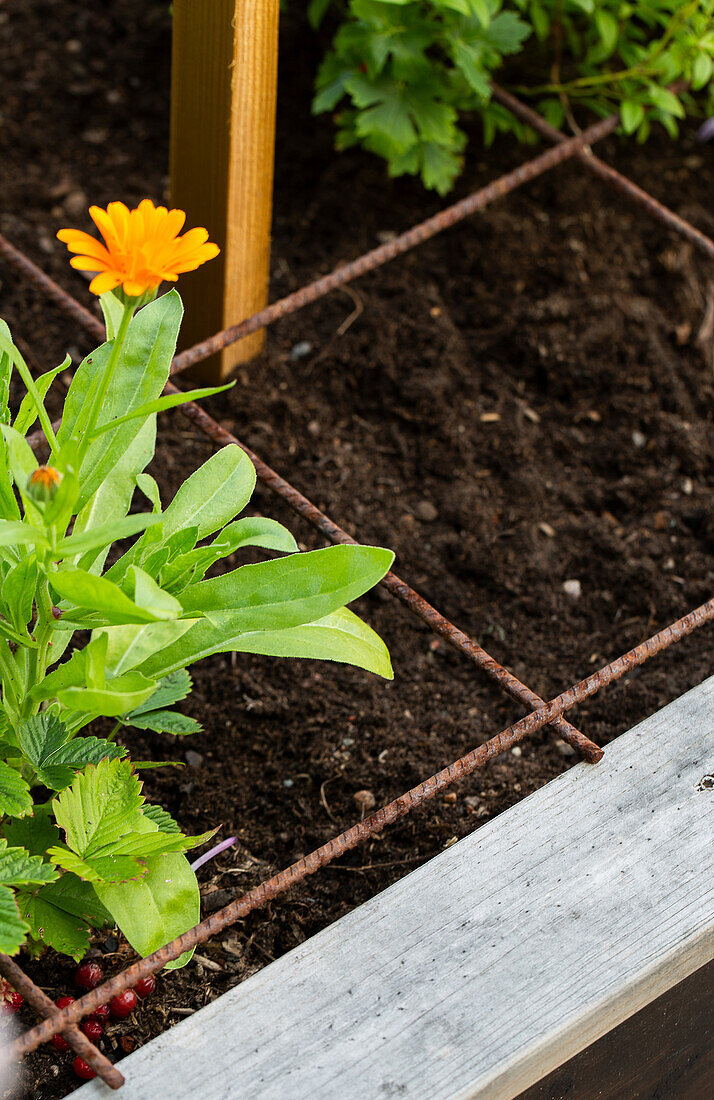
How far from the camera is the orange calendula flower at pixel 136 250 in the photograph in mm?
863

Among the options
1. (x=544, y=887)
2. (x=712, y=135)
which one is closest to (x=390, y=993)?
(x=544, y=887)

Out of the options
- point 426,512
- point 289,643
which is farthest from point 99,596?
point 426,512

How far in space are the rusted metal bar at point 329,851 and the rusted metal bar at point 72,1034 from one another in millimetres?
11

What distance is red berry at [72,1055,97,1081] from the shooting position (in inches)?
40.5

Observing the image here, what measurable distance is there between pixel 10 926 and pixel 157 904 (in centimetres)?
16

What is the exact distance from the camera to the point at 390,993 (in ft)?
3.25

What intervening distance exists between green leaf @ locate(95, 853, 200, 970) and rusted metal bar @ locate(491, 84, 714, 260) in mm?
1297

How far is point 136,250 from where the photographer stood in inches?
34.3

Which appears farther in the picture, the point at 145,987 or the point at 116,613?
the point at 145,987

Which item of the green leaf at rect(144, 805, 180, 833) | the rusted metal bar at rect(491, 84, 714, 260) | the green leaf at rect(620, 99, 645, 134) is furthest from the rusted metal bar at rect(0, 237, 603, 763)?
the green leaf at rect(620, 99, 645, 134)

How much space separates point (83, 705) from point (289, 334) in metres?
1.13

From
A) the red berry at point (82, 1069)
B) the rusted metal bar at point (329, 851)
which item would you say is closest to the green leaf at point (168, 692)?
the rusted metal bar at point (329, 851)

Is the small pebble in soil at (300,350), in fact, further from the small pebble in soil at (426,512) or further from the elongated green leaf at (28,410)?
the elongated green leaf at (28,410)

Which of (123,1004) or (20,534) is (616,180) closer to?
(20,534)
